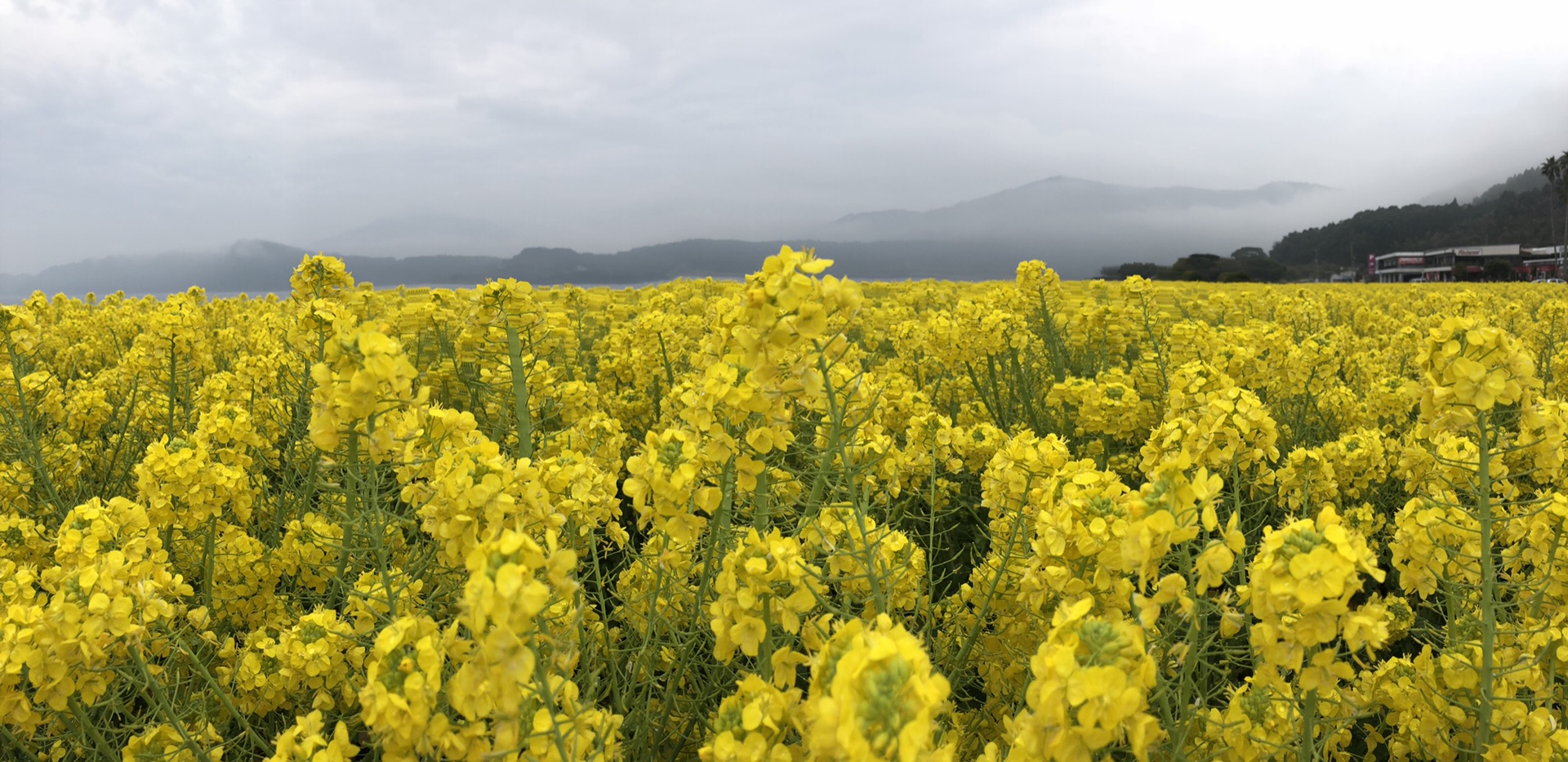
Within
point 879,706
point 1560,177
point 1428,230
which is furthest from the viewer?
point 1428,230

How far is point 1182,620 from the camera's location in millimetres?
2025

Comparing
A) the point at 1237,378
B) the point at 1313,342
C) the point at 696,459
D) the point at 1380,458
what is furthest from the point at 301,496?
the point at 1313,342

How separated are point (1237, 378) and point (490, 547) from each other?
543 centimetres

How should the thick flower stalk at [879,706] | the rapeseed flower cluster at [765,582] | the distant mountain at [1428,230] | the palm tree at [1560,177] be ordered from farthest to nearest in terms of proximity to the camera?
the distant mountain at [1428,230] → the palm tree at [1560,177] → the rapeseed flower cluster at [765,582] → the thick flower stalk at [879,706]

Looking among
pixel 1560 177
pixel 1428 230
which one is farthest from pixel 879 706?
pixel 1428 230

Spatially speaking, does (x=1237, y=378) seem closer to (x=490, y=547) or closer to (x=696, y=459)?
(x=696, y=459)

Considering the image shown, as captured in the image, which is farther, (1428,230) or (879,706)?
(1428,230)

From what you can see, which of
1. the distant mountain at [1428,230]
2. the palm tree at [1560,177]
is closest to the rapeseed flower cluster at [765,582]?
the palm tree at [1560,177]

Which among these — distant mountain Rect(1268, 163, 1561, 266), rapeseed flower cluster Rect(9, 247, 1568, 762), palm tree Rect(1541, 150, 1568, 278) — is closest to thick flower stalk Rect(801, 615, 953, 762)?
rapeseed flower cluster Rect(9, 247, 1568, 762)

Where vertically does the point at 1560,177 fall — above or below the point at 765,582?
above

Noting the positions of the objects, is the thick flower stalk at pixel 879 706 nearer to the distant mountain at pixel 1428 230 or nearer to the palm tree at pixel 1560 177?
the palm tree at pixel 1560 177

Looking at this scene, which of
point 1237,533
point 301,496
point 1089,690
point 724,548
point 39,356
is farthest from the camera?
point 39,356

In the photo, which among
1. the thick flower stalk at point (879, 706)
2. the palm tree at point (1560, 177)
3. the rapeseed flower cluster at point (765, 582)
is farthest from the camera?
the palm tree at point (1560, 177)

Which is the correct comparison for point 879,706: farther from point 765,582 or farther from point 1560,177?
point 1560,177
